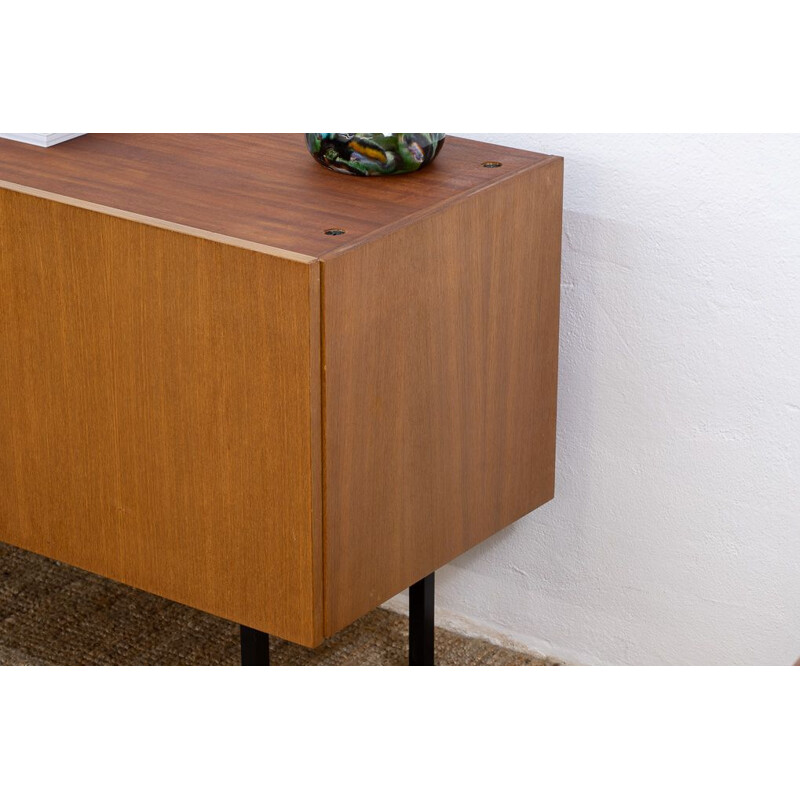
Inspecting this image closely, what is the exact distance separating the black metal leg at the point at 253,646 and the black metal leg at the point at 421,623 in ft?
0.75

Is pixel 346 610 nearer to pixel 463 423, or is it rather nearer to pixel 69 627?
pixel 463 423

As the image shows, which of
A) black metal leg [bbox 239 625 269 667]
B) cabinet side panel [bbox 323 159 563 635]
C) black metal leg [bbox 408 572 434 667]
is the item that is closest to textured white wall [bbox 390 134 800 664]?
cabinet side panel [bbox 323 159 563 635]

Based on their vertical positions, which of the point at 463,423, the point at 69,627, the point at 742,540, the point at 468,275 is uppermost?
the point at 468,275

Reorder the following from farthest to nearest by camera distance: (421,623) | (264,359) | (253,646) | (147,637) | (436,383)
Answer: (147,637)
(421,623)
(253,646)
(436,383)
(264,359)

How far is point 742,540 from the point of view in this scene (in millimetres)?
1692

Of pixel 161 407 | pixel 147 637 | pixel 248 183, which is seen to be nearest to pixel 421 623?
pixel 147 637

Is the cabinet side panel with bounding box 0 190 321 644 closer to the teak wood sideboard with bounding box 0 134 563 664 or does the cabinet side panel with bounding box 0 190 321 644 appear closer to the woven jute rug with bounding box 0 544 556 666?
the teak wood sideboard with bounding box 0 134 563 664

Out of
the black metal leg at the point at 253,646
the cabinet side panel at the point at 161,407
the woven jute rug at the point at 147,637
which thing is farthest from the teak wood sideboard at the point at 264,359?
the woven jute rug at the point at 147,637

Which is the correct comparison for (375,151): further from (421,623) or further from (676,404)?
(421,623)

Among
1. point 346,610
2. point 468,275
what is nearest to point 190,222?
point 468,275

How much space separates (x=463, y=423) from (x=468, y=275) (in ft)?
0.56

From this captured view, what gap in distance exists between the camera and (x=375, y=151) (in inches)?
60.3

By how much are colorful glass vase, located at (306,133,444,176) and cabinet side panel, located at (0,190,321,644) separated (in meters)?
0.25

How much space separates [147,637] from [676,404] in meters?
0.78
